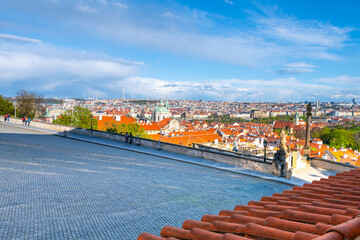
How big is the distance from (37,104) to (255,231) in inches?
2267

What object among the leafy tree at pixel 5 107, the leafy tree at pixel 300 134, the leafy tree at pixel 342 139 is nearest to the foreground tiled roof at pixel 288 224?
the leafy tree at pixel 5 107

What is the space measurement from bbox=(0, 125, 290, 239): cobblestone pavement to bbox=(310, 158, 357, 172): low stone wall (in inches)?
210

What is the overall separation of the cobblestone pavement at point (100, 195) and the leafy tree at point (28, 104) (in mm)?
40451

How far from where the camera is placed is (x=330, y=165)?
→ 1567 centimetres

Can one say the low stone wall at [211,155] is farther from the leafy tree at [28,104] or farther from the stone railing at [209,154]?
the leafy tree at [28,104]

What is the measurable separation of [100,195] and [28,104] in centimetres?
4838

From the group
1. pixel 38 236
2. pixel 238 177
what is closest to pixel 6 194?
pixel 38 236

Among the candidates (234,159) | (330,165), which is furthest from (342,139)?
(234,159)

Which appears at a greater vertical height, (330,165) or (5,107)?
(5,107)

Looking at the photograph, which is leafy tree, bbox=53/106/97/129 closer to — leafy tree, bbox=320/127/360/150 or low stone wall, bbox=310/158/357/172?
low stone wall, bbox=310/158/357/172

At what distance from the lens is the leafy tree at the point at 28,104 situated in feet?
158

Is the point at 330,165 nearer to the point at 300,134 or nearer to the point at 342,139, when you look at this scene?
the point at 342,139

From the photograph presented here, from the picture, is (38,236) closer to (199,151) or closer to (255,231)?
(255,231)

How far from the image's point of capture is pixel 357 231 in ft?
6.90
